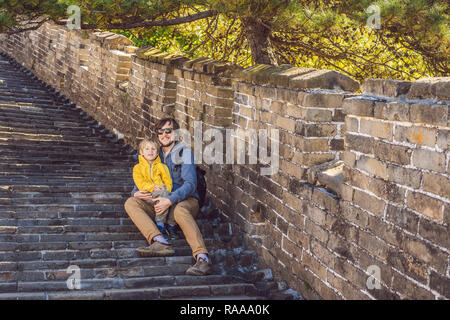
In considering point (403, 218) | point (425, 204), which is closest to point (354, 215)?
point (403, 218)

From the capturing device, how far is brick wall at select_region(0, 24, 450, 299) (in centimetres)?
322

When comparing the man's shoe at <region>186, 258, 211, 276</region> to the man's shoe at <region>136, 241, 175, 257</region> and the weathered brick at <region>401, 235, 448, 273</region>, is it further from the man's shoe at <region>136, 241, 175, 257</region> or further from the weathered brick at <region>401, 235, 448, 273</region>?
the weathered brick at <region>401, 235, 448, 273</region>

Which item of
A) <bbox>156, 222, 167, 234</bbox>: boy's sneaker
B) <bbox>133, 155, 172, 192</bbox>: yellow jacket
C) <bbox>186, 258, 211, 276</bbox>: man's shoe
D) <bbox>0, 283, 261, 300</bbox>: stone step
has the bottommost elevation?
<bbox>0, 283, 261, 300</bbox>: stone step

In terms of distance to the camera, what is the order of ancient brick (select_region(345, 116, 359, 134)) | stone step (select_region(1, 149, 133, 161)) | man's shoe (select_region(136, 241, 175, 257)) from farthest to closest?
stone step (select_region(1, 149, 133, 161))
man's shoe (select_region(136, 241, 175, 257))
ancient brick (select_region(345, 116, 359, 134))

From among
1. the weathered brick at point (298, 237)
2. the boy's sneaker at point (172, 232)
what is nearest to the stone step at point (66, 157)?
the boy's sneaker at point (172, 232)

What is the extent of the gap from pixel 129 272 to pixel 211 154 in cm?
178

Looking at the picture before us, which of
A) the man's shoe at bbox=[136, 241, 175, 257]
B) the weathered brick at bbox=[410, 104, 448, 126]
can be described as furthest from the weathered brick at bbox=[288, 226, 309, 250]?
the weathered brick at bbox=[410, 104, 448, 126]

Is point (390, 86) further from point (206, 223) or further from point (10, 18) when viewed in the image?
point (10, 18)

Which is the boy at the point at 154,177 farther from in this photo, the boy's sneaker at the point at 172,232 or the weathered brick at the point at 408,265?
the weathered brick at the point at 408,265

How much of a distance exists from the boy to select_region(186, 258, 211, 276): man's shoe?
26.2 inches

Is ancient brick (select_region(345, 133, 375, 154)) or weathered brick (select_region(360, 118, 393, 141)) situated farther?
ancient brick (select_region(345, 133, 375, 154))

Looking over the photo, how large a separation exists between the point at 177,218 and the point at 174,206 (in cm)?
26

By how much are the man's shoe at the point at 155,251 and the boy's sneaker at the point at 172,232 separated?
38 cm

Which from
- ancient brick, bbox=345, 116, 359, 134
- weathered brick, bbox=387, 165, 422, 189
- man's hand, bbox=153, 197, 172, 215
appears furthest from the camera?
man's hand, bbox=153, 197, 172, 215
